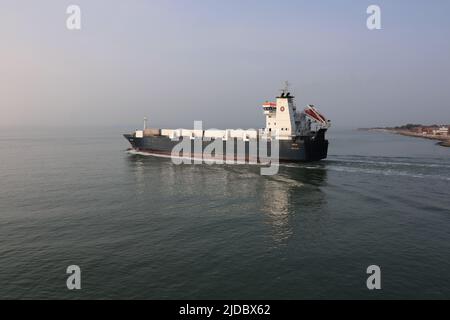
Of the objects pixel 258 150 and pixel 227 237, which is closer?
pixel 227 237

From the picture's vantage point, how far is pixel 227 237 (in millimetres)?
23500

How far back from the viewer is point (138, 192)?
3834 cm

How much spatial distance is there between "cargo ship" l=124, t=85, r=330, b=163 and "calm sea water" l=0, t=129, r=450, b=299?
14.5 meters

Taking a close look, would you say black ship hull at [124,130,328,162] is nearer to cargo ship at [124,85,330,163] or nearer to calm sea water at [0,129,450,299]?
cargo ship at [124,85,330,163]

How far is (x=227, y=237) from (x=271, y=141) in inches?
1504

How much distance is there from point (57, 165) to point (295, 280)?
57295mm

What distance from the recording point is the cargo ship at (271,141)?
58531 mm

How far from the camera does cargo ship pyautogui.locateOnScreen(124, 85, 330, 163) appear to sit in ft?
192
